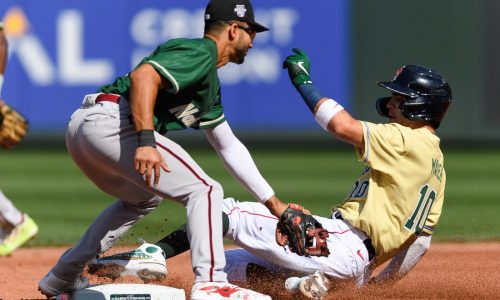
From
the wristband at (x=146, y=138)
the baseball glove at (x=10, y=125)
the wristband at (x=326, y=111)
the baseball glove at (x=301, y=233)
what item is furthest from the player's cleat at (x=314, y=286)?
the baseball glove at (x=10, y=125)

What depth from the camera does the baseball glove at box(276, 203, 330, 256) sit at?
5.08 metres

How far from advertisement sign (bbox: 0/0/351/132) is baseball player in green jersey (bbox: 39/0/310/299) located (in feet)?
36.2

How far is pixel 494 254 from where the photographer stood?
299 inches

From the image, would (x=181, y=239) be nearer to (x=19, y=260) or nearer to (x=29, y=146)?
(x=19, y=260)

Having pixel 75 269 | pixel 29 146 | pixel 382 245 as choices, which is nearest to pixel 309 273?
pixel 382 245

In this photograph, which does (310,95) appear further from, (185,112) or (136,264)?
(136,264)

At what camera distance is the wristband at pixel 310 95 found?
5.47 metres

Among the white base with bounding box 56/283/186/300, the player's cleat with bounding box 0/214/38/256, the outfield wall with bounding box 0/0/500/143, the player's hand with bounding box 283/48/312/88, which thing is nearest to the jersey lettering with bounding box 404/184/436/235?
the player's hand with bounding box 283/48/312/88

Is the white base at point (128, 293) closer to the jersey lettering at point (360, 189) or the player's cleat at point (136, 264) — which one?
the player's cleat at point (136, 264)

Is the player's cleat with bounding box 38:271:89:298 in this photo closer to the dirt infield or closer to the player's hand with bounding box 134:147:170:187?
the dirt infield

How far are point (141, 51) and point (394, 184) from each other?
454 inches

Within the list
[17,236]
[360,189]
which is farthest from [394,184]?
[17,236]

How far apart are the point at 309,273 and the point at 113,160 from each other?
1.34 meters

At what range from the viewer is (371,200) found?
5363mm
